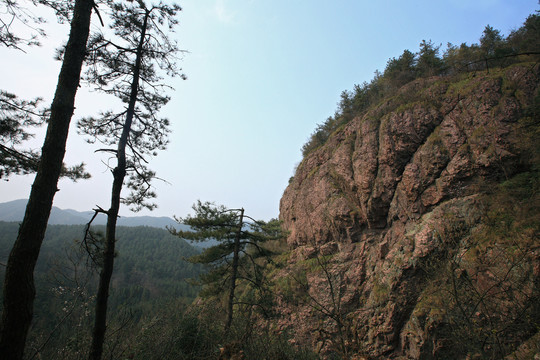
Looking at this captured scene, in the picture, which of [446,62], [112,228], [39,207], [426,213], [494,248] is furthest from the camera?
[446,62]

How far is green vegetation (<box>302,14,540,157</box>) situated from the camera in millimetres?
12766

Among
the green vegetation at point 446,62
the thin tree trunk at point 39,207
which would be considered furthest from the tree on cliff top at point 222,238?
the green vegetation at point 446,62

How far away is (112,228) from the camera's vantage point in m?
4.70

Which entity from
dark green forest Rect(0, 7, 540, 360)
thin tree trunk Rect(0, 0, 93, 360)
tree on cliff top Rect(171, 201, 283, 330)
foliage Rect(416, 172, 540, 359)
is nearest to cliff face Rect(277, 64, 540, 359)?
foliage Rect(416, 172, 540, 359)

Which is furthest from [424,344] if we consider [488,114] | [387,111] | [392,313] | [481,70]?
[481,70]

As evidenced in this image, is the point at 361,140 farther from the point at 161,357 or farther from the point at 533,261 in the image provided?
the point at 161,357

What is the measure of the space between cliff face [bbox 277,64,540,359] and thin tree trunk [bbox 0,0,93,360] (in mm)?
6722

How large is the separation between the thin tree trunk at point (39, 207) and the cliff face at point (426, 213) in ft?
22.1

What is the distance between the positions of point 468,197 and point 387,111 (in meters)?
6.78

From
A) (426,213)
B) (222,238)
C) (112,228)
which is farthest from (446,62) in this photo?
(112,228)

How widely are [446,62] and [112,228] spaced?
2043 centimetres

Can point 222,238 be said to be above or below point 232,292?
above

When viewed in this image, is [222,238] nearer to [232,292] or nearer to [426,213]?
[232,292]

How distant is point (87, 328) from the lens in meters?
4.73
